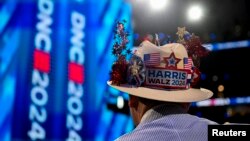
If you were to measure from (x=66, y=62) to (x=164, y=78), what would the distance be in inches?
440

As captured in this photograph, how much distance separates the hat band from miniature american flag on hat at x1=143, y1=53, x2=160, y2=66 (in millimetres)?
25

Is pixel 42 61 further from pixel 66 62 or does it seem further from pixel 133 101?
pixel 133 101

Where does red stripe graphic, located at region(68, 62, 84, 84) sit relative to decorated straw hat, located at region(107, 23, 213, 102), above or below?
below

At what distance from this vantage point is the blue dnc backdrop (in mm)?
12602

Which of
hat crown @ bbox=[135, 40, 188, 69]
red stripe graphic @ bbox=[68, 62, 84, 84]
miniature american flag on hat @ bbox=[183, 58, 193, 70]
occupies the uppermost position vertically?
hat crown @ bbox=[135, 40, 188, 69]

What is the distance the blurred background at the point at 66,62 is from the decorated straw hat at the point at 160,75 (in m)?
9.10

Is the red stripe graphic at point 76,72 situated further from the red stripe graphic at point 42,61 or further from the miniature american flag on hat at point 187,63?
the miniature american flag on hat at point 187,63

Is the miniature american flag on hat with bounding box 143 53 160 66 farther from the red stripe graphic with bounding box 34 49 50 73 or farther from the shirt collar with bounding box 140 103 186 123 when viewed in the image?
the red stripe graphic with bounding box 34 49 50 73

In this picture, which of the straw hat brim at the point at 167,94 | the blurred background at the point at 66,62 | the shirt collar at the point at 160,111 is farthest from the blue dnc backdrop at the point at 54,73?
the shirt collar at the point at 160,111

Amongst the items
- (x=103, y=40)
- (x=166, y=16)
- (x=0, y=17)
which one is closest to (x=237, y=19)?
(x=166, y=16)

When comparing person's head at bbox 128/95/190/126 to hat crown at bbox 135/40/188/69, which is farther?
hat crown at bbox 135/40/188/69

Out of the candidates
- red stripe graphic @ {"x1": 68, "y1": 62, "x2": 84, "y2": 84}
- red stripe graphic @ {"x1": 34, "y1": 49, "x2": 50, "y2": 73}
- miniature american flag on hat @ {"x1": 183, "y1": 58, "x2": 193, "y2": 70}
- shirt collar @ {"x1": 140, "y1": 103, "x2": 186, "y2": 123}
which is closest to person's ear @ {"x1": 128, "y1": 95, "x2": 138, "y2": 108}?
shirt collar @ {"x1": 140, "y1": 103, "x2": 186, "y2": 123}

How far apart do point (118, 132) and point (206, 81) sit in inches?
209

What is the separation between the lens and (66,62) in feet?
43.4
